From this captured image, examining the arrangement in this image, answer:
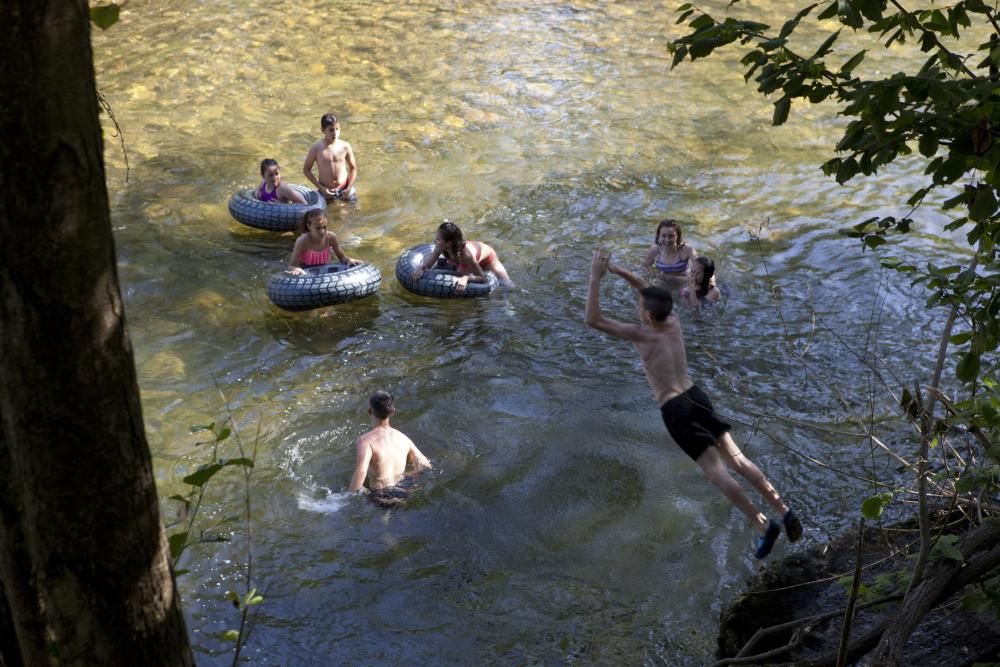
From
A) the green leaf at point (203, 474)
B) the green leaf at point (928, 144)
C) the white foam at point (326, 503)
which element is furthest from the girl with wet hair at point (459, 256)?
the green leaf at point (203, 474)

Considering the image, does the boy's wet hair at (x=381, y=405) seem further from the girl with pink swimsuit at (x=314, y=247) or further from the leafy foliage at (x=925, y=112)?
the leafy foliage at (x=925, y=112)

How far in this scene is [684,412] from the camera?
614 cm

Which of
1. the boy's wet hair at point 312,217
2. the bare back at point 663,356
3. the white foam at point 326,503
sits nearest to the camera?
the bare back at point 663,356

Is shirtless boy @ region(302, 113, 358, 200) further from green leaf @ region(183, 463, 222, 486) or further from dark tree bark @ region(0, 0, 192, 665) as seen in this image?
dark tree bark @ region(0, 0, 192, 665)

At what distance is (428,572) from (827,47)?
13.4 feet

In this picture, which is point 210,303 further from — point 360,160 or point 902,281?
point 902,281

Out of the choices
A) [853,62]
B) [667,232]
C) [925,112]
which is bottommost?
[667,232]

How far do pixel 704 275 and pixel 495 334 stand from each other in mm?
2064

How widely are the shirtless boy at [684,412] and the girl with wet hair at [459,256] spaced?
10.4ft

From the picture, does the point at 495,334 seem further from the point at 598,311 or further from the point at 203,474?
the point at 203,474

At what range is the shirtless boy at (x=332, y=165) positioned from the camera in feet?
38.8

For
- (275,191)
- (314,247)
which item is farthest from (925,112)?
(275,191)

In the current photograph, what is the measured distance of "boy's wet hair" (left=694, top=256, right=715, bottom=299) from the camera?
30.8 ft

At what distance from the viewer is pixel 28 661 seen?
2.40 meters
